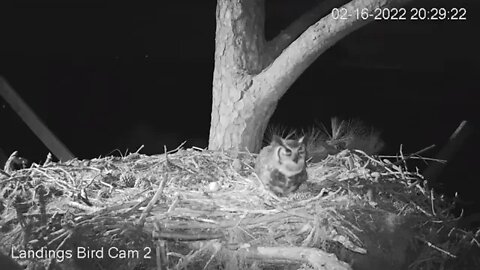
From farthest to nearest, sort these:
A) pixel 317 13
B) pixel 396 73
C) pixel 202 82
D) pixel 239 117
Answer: pixel 202 82 → pixel 396 73 → pixel 317 13 → pixel 239 117

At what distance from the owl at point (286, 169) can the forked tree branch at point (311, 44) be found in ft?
1.07

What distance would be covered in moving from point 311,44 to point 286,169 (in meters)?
0.43

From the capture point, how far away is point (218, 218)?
1327 millimetres

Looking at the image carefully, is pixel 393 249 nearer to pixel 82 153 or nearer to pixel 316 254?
pixel 316 254

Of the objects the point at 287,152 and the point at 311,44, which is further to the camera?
the point at 311,44

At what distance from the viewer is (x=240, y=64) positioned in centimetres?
195

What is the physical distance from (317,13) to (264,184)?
0.77 m

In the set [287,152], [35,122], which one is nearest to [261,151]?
[287,152]

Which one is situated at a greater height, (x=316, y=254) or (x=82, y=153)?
(x=316, y=254)

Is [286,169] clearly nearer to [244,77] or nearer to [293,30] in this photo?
[244,77]

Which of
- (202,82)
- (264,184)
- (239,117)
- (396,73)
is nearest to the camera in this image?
(264,184)

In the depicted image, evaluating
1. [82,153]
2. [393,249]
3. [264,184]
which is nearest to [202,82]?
[82,153]

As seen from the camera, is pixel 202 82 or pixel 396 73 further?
pixel 202 82

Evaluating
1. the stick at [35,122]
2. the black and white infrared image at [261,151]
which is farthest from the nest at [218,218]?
the stick at [35,122]
